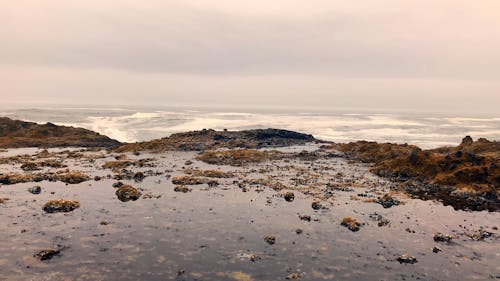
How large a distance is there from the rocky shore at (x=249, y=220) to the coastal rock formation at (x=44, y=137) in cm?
2042

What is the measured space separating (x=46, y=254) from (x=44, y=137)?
2820 inches

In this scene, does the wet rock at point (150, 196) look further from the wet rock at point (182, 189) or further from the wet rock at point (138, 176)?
the wet rock at point (138, 176)

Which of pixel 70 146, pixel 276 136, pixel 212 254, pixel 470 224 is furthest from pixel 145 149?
pixel 470 224

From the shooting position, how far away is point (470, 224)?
2855 cm

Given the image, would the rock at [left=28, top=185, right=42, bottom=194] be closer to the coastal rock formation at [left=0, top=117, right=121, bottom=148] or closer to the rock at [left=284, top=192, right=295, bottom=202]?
the rock at [left=284, top=192, right=295, bottom=202]

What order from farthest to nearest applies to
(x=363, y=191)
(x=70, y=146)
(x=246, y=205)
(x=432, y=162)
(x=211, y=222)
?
(x=70, y=146) < (x=432, y=162) < (x=363, y=191) < (x=246, y=205) < (x=211, y=222)

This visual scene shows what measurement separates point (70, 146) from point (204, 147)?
3076cm

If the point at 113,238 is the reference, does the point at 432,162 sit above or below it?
above

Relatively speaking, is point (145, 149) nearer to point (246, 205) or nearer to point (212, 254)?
point (246, 205)

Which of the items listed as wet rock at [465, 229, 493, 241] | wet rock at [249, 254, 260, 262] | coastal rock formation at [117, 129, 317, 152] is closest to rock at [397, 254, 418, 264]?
wet rock at [465, 229, 493, 241]

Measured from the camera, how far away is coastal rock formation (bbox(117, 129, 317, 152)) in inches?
2889

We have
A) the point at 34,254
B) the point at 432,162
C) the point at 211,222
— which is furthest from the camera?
the point at 432,162

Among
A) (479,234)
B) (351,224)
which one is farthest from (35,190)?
(479,234)

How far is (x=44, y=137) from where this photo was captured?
267 feet
